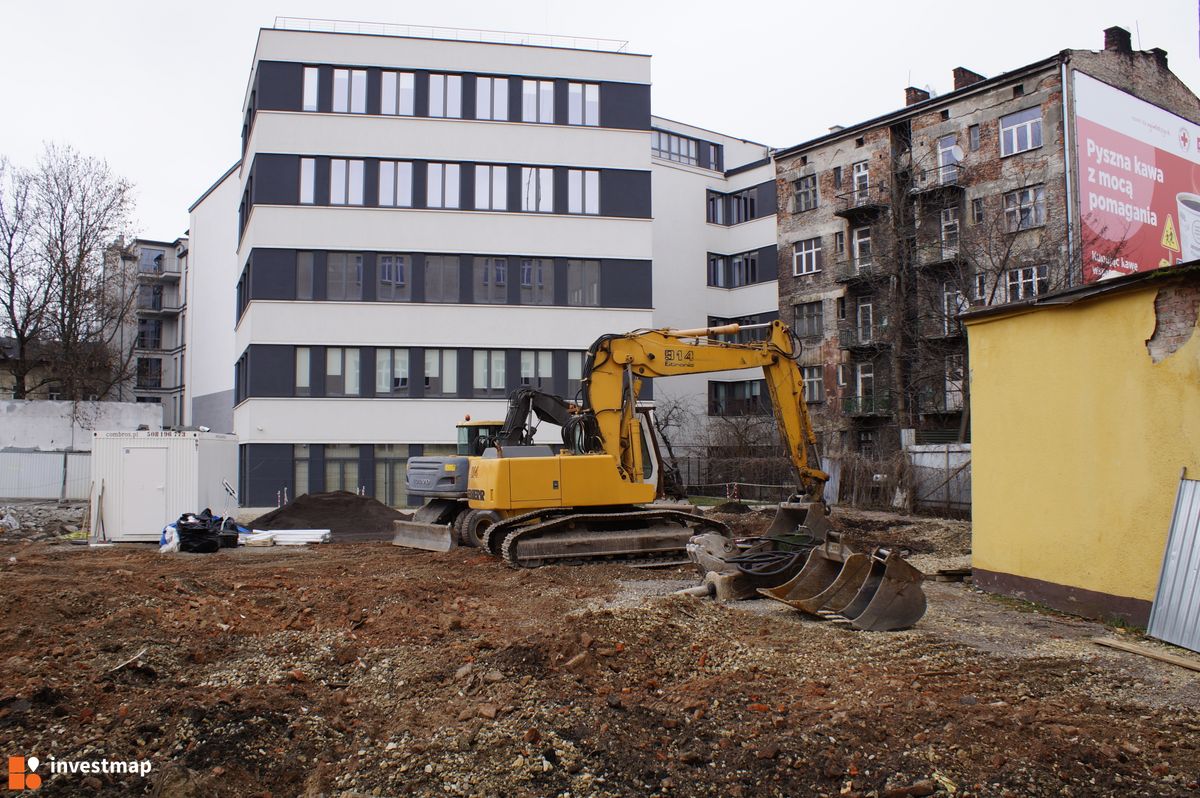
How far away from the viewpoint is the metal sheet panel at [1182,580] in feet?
27.3

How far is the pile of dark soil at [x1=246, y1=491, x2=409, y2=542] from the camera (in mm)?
23953

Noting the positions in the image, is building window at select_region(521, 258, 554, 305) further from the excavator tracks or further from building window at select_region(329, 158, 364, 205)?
the excavator tracks

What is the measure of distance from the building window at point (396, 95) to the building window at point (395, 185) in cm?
201

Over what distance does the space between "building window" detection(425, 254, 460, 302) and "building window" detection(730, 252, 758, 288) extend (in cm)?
1958

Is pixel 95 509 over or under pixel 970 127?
under

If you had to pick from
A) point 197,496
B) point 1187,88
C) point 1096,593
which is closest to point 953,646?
point 1096,593

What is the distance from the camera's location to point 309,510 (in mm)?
24688

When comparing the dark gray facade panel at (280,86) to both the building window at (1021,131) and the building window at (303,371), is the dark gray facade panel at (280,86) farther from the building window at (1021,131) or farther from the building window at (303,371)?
the building window at (1021,131)

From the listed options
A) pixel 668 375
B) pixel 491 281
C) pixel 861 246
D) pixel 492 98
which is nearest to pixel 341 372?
pixel 491 281

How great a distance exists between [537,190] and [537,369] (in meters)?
A: 7.08

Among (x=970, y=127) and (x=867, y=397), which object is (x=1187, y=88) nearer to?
(x=970, y=127)

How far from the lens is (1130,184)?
33531 millimetres

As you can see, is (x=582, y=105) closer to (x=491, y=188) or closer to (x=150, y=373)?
(x=491, y=188)

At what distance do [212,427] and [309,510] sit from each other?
2893 cm
